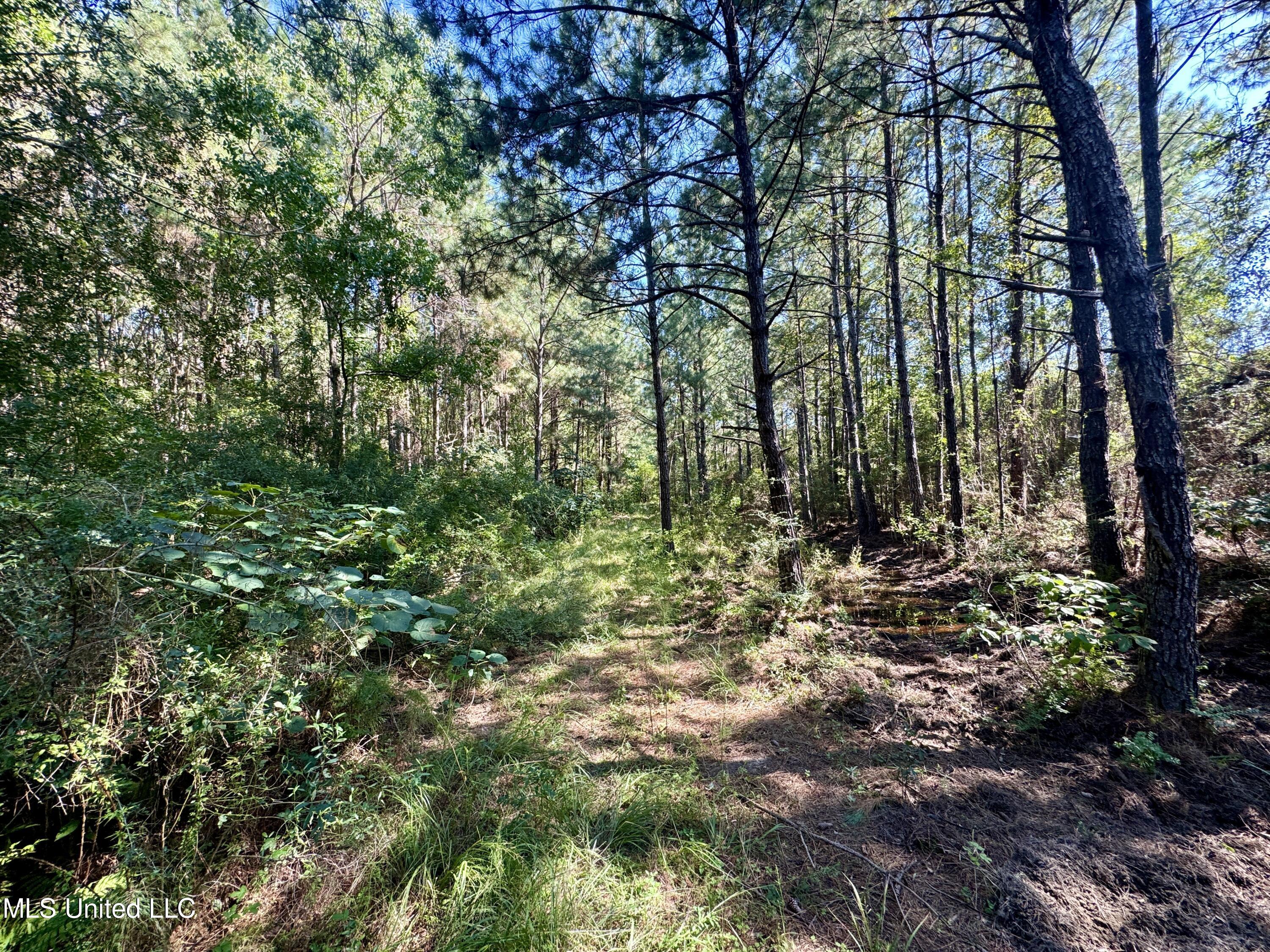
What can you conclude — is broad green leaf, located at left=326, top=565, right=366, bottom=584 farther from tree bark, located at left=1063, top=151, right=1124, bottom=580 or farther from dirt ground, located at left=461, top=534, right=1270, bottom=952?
tree bark, located at left=1063, top=151, right=1124, bottom=580

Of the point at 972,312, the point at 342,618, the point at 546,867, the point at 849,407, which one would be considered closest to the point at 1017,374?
the point at 972,312

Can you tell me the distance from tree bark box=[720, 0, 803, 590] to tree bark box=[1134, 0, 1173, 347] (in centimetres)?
585

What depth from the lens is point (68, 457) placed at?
148 inches

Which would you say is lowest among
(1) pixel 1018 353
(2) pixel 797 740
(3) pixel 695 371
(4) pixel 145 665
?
(2) pixel 797 740

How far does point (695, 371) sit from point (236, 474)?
10.9m

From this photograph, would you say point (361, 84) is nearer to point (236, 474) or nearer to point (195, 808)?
point (236, 474)

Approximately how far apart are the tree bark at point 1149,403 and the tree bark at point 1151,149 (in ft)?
16.2

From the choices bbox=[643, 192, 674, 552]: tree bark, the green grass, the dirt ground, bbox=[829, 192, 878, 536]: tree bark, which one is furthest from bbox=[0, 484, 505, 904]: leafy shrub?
bbox=[829, 192, 878, 536]: tree bark

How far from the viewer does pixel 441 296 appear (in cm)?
784

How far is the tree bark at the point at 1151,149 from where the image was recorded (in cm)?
585

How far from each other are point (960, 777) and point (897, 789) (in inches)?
17.3

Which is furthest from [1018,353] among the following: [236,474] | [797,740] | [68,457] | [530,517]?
[68,457]

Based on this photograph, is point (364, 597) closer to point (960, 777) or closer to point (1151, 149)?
point (960, 777)

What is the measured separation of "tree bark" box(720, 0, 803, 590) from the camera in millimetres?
4852
